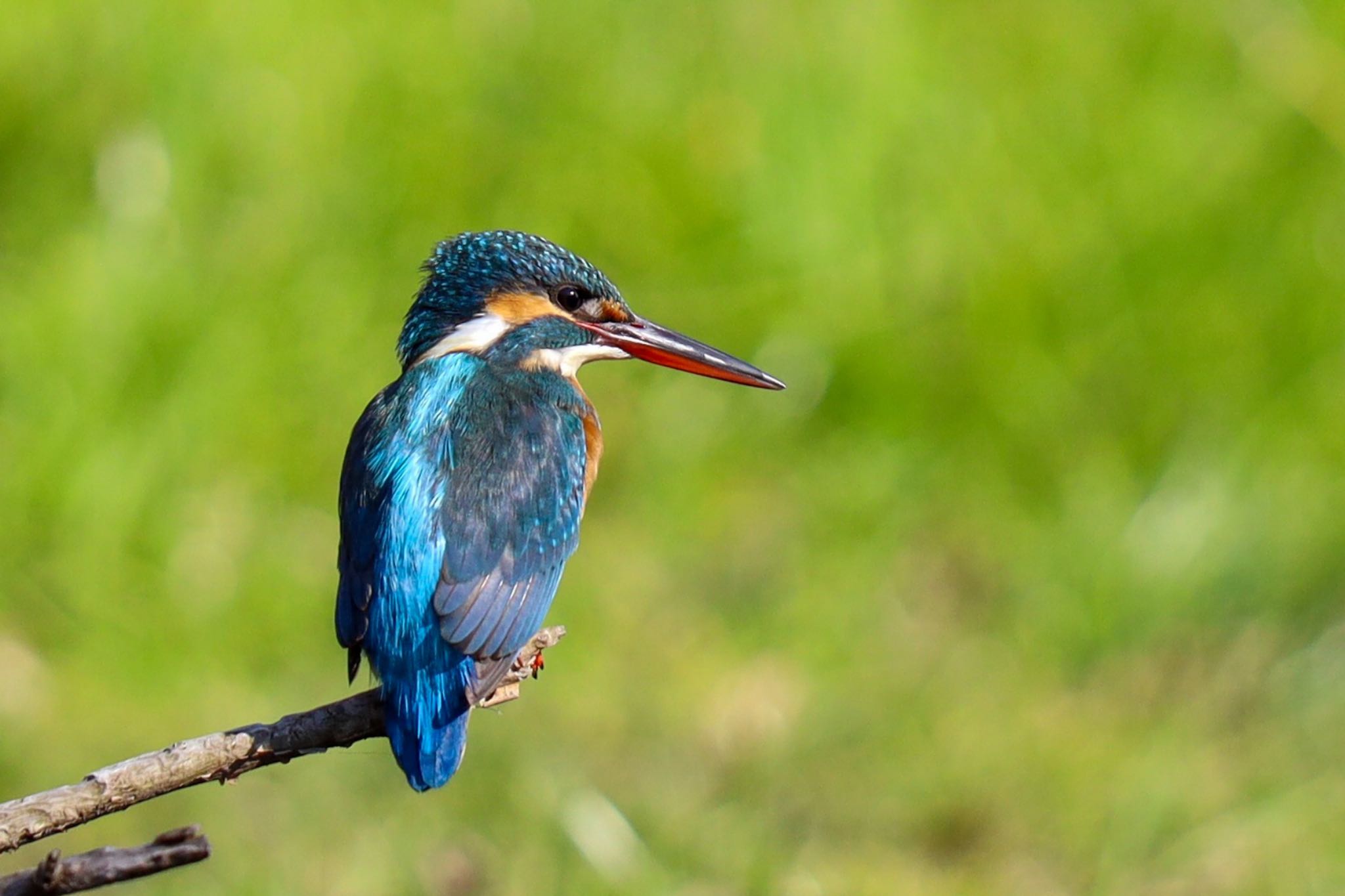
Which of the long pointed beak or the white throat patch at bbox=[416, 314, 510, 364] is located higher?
the long pointed beak

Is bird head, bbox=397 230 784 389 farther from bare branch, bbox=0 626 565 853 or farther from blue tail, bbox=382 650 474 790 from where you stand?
bare branch, bbox=0 626 565 853

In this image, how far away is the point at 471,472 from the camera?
6.65 feet

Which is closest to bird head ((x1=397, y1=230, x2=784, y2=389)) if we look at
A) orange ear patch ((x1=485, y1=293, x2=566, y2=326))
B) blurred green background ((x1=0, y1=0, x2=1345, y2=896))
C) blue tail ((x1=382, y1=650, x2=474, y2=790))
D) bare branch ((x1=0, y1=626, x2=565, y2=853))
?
orange ear patch ((x1=485, y1=293, x2=566, y2=326))

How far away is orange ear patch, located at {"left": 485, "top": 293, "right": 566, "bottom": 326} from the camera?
2271 mm

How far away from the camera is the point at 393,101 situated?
13.3 ft

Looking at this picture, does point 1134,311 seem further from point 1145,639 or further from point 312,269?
point 312,269

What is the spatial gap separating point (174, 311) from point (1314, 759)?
241cm

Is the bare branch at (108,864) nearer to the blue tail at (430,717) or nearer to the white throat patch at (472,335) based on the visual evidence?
the blue tail at (430,717)

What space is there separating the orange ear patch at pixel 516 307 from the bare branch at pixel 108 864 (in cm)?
104

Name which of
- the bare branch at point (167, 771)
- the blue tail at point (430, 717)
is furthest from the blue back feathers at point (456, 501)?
the bare branch at point (167, 771)

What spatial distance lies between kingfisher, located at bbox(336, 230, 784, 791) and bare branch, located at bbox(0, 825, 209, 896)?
40cm

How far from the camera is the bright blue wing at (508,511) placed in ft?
6.11

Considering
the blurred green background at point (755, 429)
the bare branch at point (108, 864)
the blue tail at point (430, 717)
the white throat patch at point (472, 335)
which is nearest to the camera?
the bare branch at point (108, 864)

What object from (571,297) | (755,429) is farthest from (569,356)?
(755,429)
